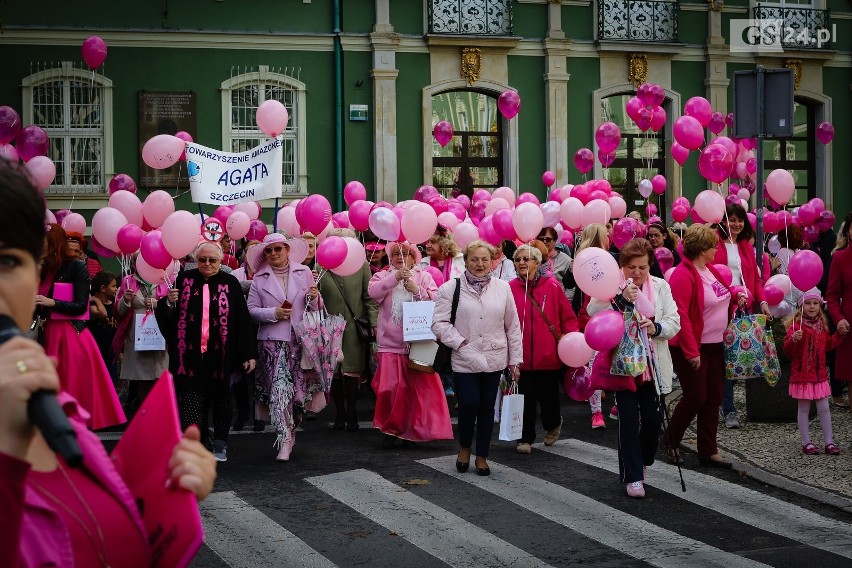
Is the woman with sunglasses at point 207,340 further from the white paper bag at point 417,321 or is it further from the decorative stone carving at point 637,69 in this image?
the decorative stone carving at point 637,69

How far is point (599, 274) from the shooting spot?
8.32 metres

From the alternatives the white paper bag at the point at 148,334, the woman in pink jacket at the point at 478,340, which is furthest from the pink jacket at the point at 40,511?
the white paper bag at the point at 148,334

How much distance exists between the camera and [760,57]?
27.3 m

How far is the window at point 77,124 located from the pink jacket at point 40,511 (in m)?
21.5

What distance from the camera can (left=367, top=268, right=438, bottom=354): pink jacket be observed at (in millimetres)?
10836

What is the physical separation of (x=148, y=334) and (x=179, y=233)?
68.2 inches

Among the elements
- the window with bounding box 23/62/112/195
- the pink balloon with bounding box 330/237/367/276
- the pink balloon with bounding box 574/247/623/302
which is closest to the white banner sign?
the pink balloon with bounding box 330/237/367/276

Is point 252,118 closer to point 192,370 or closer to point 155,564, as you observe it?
point 192,370

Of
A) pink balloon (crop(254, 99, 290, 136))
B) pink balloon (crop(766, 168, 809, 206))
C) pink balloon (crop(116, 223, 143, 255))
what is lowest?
pink balloon (crop(116, 223, 143, 255))

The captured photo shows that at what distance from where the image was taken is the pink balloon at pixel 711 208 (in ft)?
35.6

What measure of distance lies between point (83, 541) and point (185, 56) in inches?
875

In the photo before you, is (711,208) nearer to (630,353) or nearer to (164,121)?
(630,353)

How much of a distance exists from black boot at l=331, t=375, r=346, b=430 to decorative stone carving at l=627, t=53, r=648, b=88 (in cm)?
1570
